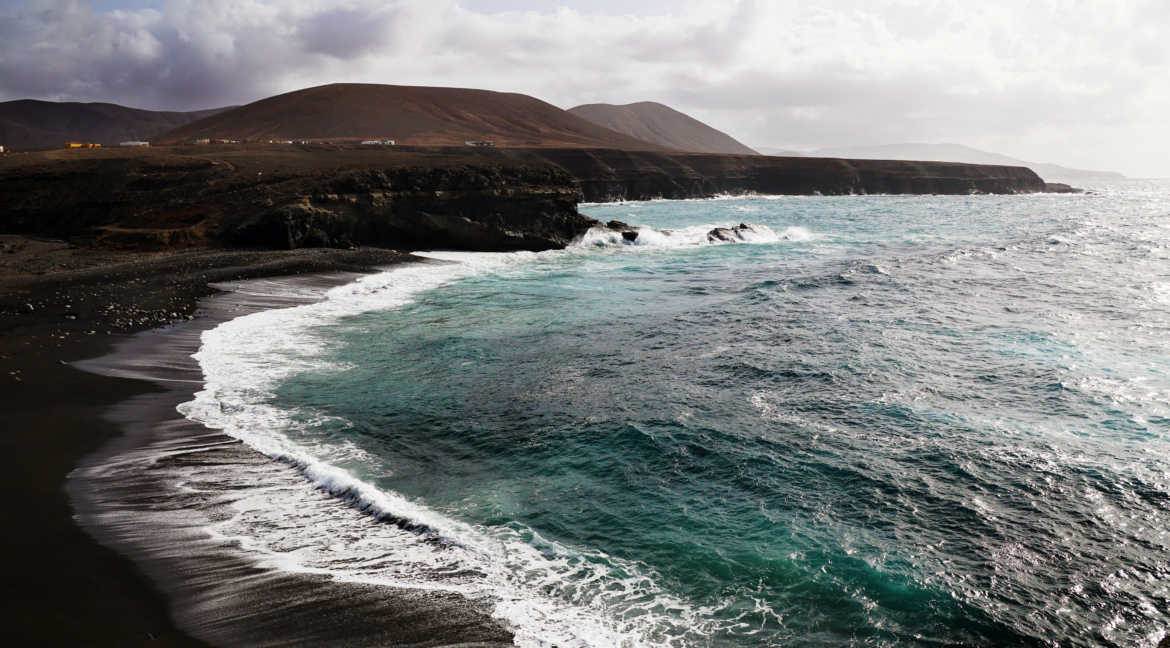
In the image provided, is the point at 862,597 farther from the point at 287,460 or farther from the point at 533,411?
the point at 287,460

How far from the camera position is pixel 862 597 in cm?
591

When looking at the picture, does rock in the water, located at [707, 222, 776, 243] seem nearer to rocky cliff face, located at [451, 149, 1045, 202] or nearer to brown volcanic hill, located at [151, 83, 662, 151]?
rocky cliff face, located at [451, 149, 1045, 202]

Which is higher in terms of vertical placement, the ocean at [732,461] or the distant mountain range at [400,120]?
the distant mountain range at [400,120]

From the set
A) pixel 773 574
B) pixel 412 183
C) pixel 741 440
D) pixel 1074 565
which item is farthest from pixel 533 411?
pixel 412 183

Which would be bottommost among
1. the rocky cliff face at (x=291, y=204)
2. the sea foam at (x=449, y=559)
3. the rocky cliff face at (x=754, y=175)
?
the sea foam at (x=449, y=559)

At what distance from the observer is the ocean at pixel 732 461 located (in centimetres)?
586

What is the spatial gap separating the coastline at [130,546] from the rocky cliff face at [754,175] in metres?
83.8

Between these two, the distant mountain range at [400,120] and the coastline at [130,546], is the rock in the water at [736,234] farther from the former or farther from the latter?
the distant mountain range at [400,120]

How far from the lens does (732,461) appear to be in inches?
343

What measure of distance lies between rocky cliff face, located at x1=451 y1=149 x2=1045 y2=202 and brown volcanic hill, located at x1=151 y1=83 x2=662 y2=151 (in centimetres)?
1690

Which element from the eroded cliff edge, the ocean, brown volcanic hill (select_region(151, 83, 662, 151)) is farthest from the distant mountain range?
the ocean

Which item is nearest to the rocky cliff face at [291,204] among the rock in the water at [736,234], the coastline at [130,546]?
the rock in the water at [736,234]

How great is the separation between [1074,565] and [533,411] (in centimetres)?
727

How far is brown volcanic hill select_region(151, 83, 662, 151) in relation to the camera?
112938mm
